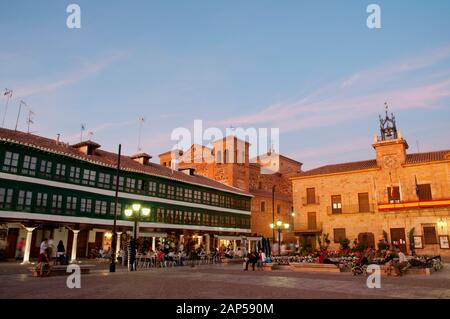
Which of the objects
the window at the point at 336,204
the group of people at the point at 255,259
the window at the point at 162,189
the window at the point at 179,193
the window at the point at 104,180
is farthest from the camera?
the window at the point at 179,193

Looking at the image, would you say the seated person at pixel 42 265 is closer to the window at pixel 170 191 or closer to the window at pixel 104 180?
the window at pixel 104 180

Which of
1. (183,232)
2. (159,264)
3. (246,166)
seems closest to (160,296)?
(159,264)

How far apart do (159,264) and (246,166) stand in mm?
30716

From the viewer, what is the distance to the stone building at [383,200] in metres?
30.1

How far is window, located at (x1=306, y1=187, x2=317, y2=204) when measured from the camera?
37844 mm

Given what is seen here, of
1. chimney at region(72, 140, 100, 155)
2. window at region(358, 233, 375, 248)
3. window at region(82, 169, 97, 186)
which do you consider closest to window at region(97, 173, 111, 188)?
window at region(82, 169, 97, 186)

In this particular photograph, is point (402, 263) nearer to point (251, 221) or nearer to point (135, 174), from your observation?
point (135, 174)

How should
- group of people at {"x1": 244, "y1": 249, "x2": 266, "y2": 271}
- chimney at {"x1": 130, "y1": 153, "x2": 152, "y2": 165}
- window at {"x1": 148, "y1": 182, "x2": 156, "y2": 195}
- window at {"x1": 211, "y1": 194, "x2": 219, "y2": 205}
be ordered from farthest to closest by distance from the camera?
window at {"x1": 211, "y1": 194, "x2": 219, "y2": 205} → chimney at {"x1": 130, "y1": 153, "x2": 152, "y2": 165} → window at {"x1": 148, "y1": 182, "x2": 156, "y2": 195} → group of people at {"x1": 244, "y1": 249, "x2": 266, "y2": 271}

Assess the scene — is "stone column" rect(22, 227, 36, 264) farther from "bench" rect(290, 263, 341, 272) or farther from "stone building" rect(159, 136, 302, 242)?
"stone building" rect(159, 136, 302, 242)

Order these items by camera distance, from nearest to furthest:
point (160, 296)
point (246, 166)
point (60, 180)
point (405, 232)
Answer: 1. point (160, 296)
2. point (60, 180)
3. point (405, 232)
4. point (246, 166)

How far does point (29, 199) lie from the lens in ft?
81.2

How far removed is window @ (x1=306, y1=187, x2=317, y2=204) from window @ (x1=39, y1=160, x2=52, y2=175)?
85.2 ft

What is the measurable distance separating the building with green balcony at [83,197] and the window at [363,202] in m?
16.1

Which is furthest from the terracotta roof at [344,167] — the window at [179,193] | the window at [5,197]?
the window at [5,197]
